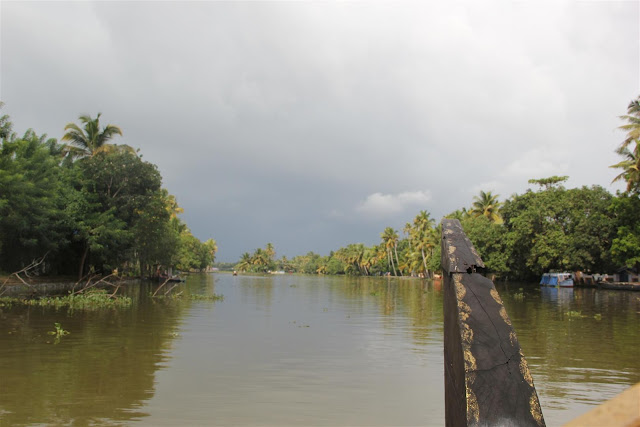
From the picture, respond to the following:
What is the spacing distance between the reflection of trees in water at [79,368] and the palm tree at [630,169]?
33.7 metres

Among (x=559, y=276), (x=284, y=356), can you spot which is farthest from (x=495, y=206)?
(x=284, y=356)

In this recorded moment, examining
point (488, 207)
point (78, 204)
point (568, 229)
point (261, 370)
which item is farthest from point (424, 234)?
point (261, 370)

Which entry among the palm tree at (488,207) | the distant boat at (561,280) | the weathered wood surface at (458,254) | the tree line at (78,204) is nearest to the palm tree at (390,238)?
the palm tree at (488,207)

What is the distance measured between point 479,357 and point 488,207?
233ft

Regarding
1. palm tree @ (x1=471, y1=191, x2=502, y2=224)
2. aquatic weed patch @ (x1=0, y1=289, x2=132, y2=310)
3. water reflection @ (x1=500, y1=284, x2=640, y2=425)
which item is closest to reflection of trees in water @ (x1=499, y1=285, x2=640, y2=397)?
water reflection @ (x1=500, y1=284, x2=640, y2=425)

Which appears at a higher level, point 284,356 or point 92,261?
point 92,261

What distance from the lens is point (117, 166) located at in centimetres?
3266

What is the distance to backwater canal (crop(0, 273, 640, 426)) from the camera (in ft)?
20.9

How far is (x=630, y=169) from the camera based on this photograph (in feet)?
112

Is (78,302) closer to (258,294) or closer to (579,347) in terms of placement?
(258,294)

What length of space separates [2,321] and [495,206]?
65427 millimetres

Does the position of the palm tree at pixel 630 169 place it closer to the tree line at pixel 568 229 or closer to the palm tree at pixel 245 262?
the tree line at pixel 568 229

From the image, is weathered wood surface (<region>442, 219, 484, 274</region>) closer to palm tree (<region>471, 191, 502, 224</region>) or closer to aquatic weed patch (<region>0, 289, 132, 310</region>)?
aquatic weed patch (<region>0, 289, 132, 310</region>)

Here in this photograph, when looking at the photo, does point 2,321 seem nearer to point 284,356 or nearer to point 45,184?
point 284,356
